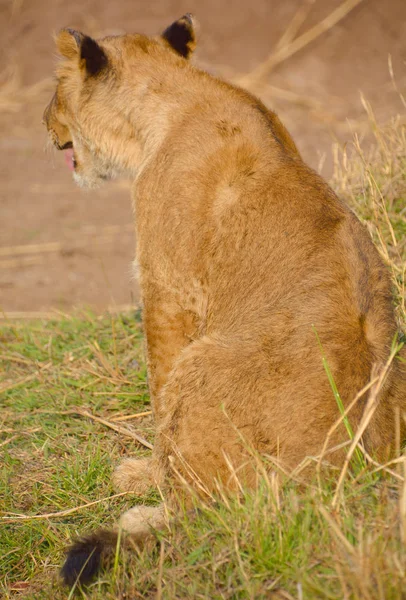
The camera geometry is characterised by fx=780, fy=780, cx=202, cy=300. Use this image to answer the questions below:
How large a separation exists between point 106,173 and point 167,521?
2.15m

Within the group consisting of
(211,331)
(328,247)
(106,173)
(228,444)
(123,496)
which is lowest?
(123,496)

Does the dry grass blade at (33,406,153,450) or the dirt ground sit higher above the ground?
the dirt ground

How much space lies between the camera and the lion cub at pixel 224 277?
282cm

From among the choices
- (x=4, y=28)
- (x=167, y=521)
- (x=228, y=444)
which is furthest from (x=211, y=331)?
(x=4, y=28)

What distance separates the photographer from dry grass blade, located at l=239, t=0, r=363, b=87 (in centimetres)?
1101

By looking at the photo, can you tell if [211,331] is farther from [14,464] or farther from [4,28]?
[4,28]

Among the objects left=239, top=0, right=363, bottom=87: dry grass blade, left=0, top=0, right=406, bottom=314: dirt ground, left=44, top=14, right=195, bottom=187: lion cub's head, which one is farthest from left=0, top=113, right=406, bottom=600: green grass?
left=239, top=0, right=363, bottom=87: dry grass blade

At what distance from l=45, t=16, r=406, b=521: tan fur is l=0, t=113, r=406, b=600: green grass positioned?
188 millimetres

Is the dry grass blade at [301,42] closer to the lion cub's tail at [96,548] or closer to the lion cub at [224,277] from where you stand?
the lion cub at [224,277]

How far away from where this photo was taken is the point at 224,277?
3.30m

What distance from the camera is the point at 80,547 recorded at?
2.71 metres

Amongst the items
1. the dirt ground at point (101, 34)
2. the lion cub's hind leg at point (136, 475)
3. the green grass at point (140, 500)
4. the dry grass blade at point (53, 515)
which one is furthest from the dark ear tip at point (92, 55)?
the dirt ground at point (101, 34)

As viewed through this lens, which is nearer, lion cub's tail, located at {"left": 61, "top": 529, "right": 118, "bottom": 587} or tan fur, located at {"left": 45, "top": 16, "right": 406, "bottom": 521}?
lion cub's tail, located at {"left": 61, "top": 529, "right": 118, "bottom": 587}

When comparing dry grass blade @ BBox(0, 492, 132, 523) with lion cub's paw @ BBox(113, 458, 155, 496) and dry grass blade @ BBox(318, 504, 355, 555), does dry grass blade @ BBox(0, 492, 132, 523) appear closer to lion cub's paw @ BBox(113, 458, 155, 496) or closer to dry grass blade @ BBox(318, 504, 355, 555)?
lion cub's paw @ BBox(113, 458, 155, 496)
